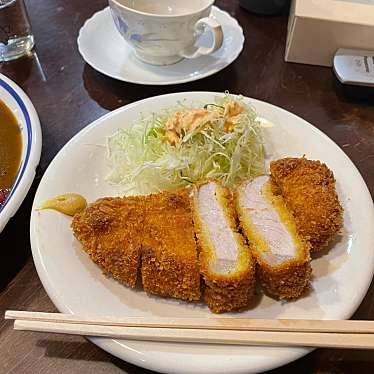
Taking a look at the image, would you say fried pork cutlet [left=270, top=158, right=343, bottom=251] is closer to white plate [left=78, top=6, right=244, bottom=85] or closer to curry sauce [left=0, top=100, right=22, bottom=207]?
white plate [left=78, top=6, right=244, bottom=85]

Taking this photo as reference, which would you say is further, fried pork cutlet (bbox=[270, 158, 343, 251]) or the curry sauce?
the curry sauce

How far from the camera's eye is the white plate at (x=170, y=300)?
3.39ft

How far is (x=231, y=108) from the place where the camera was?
157cm

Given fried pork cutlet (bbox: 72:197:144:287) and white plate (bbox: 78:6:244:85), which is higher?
white plate (bbox: 78:6:244:85)

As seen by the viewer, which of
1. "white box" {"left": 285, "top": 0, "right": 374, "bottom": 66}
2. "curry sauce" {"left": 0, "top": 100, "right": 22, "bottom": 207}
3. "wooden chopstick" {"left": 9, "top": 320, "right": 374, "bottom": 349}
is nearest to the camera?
"wooden chopstick" {"left": 9, "top": 320, "right": 374, "bottom": 349}

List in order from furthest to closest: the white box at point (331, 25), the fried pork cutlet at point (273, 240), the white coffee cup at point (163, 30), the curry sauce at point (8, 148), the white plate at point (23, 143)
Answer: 1. the white box at point (331, 25)
2. the white coffee cup at point (163, 30)
3. the curry sauce at point (8, 148)
4. the white plate at point (23, 143)
5. the fried pork cutlet at point (273, 240)

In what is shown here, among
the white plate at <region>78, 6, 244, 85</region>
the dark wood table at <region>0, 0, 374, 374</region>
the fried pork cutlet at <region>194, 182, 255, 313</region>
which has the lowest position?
the dark wood table at <region>0, 0, 374, 374</region>

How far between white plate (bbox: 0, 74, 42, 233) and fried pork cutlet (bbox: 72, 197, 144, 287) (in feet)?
0.59

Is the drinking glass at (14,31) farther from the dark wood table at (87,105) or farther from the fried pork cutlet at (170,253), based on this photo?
the fried pork cutlet at (170,253)

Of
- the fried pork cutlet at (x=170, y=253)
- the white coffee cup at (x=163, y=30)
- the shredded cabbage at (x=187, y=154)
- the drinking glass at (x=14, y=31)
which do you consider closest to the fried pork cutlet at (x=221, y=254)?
the fried pork cutlet at (x=170, y=253)

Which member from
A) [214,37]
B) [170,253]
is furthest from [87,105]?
[170,253]

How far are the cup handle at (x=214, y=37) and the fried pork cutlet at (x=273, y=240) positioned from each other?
71cm

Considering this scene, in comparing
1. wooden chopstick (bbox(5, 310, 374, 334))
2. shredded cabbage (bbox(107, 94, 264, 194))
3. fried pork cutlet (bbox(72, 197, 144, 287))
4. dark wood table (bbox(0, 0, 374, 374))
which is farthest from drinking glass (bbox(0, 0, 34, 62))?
wooden chopstick (bbox(5, 310, 374, 334))

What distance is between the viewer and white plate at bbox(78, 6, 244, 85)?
188 cm
